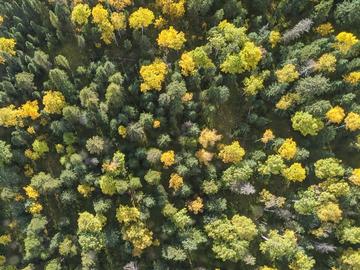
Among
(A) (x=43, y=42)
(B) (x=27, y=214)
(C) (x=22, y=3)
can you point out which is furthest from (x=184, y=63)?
(B) (x=27, y=214)

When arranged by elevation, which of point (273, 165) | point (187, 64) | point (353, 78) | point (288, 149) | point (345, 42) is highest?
point (345, 42)

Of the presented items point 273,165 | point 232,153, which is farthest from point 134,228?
point 273,165

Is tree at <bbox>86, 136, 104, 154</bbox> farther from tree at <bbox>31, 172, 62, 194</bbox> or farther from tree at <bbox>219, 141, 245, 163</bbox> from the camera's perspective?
tree at <bbox>219, 141, 245, 163</bbox>

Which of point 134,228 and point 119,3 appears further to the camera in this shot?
point 119,3

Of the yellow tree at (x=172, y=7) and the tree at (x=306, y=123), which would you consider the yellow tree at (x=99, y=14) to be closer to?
the yellow tree at (x=172, y=7)

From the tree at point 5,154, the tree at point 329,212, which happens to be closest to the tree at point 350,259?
the tree at point 329,212

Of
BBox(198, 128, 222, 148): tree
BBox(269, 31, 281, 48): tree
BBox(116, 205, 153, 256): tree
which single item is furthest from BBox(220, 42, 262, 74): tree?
BBox(116, 205, 153, 256): tree

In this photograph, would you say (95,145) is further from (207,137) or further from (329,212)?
(329,212)
